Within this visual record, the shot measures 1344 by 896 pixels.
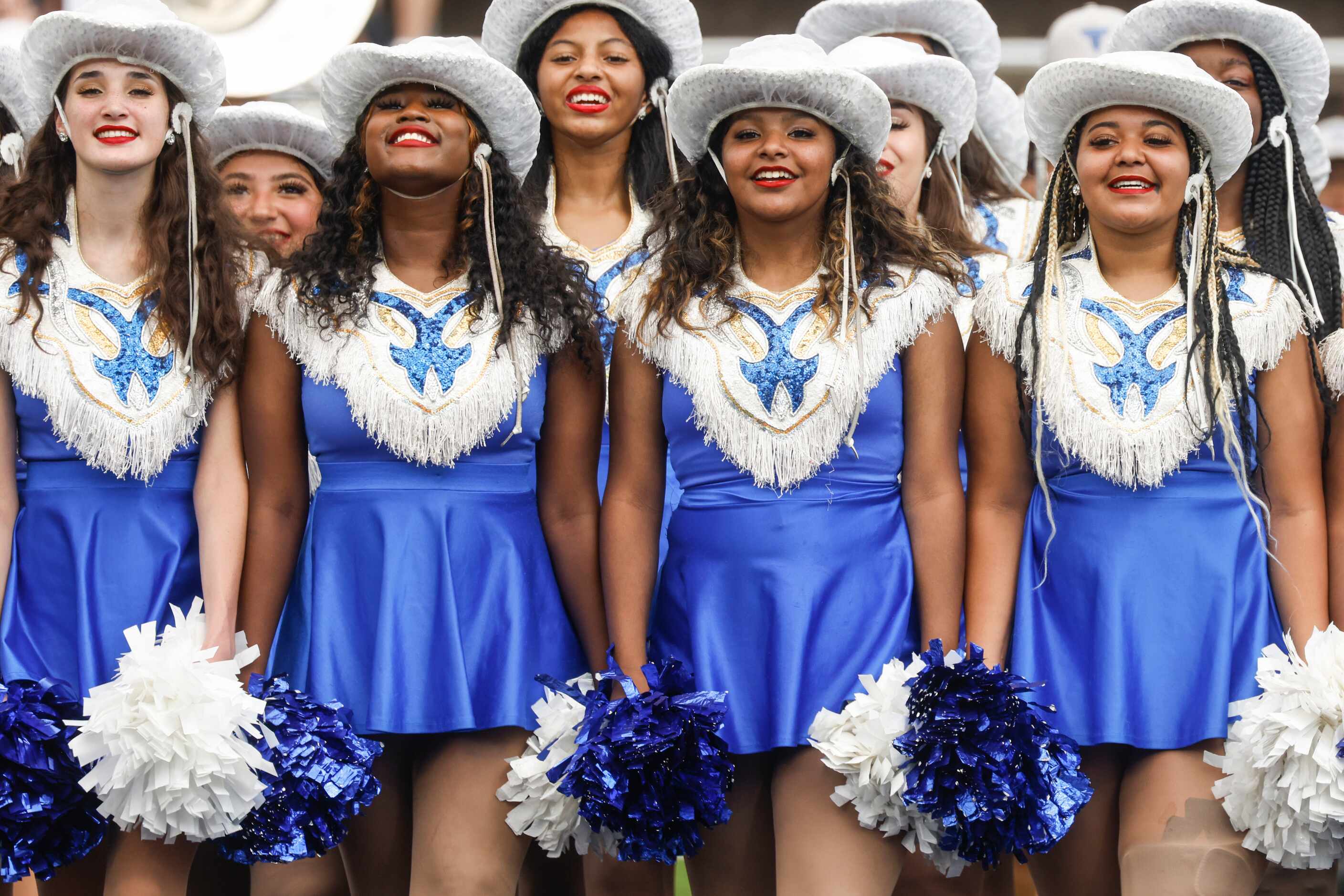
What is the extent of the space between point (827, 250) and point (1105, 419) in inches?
28.2

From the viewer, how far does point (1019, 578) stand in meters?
4.04

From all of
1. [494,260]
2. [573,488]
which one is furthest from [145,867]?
[494,260]

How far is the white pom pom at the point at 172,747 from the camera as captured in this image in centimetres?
354

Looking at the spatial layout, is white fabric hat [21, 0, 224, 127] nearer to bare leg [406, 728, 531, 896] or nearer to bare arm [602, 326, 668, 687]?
bare arm [602, 326, 668, 687]

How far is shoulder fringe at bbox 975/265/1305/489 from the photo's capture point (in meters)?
3.92

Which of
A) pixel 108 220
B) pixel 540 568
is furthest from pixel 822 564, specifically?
pixel 108 220

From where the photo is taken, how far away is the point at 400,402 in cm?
403

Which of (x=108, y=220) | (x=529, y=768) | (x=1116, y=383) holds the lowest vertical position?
(x=529, y=768)

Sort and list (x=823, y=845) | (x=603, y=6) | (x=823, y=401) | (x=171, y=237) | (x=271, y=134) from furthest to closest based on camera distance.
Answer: (x=271, y=134), (x=603, y=6), (x=171, y=237), (x=823, y=401), (x=823, y=845)

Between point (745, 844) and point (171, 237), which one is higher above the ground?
point (171, 237)

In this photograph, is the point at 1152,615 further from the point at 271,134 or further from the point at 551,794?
the point at 271,134

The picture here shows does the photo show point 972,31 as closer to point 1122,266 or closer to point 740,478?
point 1122,266

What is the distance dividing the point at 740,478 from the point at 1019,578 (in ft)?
2.10

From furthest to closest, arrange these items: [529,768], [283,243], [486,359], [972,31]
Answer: [972,31]
[283,243]
[486,359]
[529,768]
